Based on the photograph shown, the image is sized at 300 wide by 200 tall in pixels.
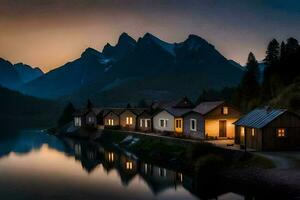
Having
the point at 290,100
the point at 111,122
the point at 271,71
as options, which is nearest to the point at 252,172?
the point at 290,100

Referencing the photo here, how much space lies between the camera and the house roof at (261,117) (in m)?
49.0

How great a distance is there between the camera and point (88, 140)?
10500 cm

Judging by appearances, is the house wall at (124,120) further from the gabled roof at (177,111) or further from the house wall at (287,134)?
the house wall at (287,134)

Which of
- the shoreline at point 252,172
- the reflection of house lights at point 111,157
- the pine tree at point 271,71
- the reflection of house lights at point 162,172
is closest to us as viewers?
the shoreline at point 252,172

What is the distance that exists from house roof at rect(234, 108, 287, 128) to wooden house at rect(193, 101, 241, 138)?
36.9 feet

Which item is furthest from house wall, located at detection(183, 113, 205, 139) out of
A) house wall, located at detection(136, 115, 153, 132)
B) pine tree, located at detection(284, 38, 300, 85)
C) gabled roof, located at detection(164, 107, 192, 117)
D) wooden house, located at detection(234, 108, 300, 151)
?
pine tree, located at detection(284, 38, 300, 85)

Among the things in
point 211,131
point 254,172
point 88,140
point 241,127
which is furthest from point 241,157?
point 88,140

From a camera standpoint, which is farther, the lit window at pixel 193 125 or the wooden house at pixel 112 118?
the wooden house at pixel 112 118

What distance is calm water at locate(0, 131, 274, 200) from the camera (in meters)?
42.8

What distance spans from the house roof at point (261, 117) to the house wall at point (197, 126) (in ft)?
39.5

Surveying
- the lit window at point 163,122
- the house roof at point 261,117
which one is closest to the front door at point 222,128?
the house roof at point 261,117

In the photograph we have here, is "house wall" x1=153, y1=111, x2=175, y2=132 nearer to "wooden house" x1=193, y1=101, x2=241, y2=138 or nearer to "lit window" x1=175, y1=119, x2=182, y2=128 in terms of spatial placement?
"lit window" x1=175, y1=119, x2=182, y2=128

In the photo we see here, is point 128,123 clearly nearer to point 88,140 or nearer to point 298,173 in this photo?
point 88,140

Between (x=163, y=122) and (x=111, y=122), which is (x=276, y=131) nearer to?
(x=163, y=122)
